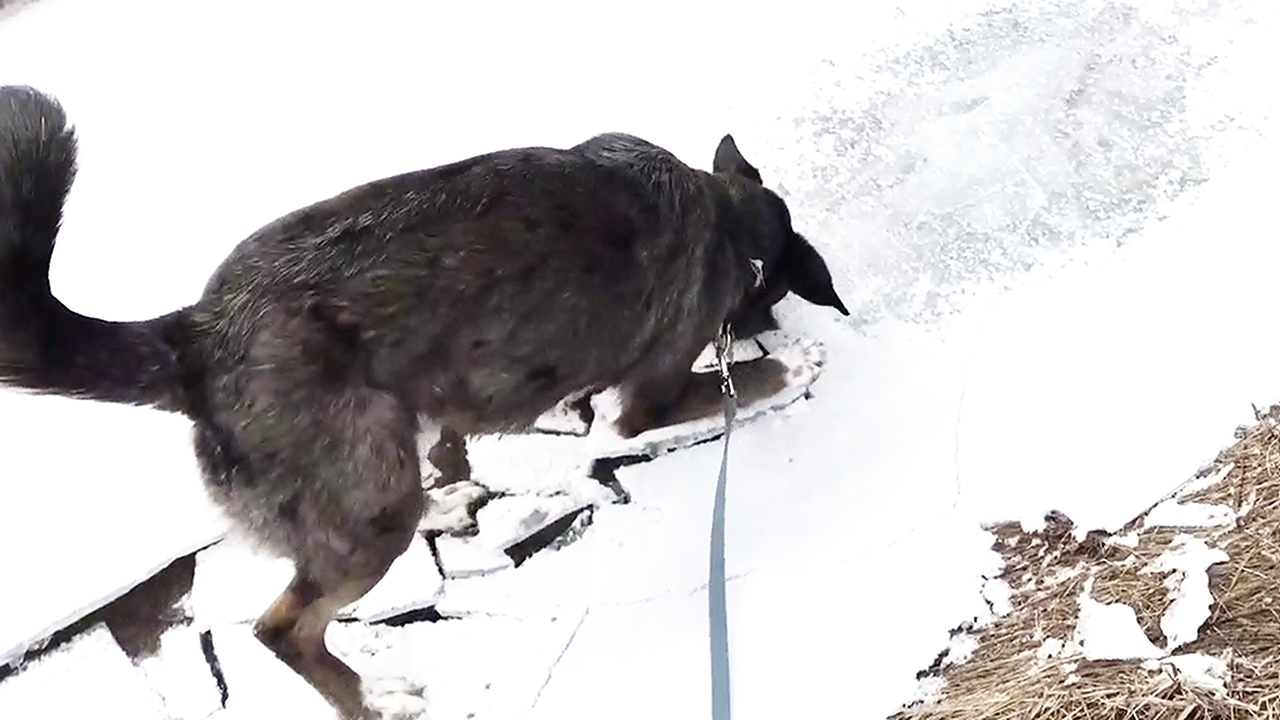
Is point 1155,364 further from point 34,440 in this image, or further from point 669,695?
point 34,440

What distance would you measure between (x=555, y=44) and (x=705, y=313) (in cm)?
178

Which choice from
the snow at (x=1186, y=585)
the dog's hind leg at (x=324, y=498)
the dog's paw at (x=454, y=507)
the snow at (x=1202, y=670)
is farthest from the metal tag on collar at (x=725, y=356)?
the snow at (x=1202, y=670)

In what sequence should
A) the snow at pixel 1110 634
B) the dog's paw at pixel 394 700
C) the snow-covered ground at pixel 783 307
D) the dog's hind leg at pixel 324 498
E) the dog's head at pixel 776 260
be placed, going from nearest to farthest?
the dog's hind leg at pixel 324 498 → the snow at pixel 1110 634 → the dog's paw at pixel 394 700 → the snow-covered ground at pixel 783 307 → the dog's head at pixel 776 260

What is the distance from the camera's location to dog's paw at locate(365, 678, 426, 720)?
295 cm

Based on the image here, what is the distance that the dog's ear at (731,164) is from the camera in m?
3.62

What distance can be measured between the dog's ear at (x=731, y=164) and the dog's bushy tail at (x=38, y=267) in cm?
197

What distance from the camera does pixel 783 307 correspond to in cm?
380

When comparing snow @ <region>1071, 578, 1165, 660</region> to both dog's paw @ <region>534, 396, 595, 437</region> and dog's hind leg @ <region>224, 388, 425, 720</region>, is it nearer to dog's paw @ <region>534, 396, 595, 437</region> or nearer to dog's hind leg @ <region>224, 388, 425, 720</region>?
dog's paw @ <region>534, 396, 595, 437</region>

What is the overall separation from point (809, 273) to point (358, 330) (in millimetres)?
1476

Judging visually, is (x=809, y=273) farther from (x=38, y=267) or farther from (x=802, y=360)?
(x=38, y=267)

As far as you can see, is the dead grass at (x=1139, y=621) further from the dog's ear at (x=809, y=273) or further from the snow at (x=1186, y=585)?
the dog's ear at (x=809, y=273)

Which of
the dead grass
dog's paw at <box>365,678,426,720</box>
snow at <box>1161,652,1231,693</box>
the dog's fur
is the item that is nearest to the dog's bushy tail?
the dog's fur

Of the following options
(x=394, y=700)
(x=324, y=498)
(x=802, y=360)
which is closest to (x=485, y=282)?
(x=324, y=498)

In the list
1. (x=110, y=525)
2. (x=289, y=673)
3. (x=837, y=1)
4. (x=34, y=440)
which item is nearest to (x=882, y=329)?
(x=837, y=1)
